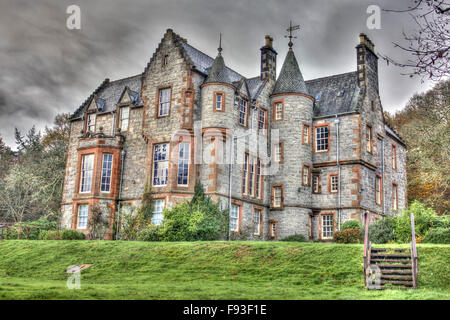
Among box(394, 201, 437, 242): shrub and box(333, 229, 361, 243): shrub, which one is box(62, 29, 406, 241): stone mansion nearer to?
box(333, 229, 361, 243): shrub

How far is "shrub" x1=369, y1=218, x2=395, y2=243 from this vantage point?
2392 centimetres

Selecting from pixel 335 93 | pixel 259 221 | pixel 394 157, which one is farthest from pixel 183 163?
pixel 394 157

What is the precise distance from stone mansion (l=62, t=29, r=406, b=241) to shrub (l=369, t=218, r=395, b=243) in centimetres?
762

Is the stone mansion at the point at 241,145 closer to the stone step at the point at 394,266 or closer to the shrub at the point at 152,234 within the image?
the shrub at the point at 152,234

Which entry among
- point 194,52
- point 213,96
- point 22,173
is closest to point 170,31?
point 194,52

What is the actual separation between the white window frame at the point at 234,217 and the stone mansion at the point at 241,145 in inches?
3.8

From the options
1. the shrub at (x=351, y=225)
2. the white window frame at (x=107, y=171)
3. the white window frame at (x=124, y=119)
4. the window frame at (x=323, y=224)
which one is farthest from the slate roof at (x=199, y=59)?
the shrub at (x=351, y=225)

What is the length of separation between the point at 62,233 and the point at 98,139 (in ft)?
21.9

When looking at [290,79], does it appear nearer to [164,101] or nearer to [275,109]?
[275,109]

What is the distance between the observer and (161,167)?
3108 cm

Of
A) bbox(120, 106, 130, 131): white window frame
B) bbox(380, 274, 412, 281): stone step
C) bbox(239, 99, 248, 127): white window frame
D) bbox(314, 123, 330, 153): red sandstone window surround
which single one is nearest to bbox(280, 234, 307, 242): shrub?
bbox(314, 123, 330, 153): red sandstone window surround

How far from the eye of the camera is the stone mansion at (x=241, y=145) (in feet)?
100
